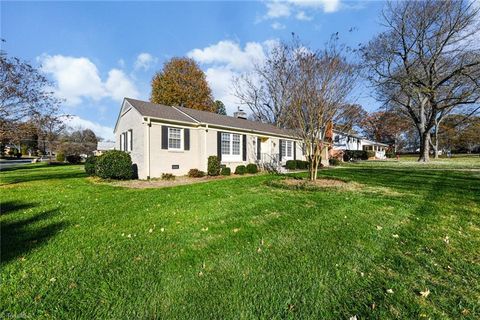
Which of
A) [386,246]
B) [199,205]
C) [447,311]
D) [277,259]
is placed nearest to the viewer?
[447,311]

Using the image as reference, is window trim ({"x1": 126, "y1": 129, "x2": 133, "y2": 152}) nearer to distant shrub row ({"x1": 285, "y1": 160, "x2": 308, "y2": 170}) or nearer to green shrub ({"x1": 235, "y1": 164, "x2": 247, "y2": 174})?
green shrub ({"x1": 235, "y1": 164, "x2": 247, "y2": 174})

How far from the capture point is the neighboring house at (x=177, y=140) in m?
12.6

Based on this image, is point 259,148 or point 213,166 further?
point 259,148

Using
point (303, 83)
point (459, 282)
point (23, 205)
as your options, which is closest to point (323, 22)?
point (303, 83)

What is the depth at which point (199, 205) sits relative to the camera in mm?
6137

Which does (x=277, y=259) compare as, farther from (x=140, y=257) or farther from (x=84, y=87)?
(x=84, y=87)

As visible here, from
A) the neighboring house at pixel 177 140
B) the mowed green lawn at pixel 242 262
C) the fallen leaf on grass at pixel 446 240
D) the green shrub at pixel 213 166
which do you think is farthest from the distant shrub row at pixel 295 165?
the fallen leaf on grass at pixel 446 240

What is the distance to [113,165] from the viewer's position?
11875mm

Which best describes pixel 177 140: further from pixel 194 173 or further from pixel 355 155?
pixel 355 155

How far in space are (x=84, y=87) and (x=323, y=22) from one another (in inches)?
686

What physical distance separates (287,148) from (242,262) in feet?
61.5

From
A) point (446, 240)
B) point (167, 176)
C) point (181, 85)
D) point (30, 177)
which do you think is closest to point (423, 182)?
point (446, 240)

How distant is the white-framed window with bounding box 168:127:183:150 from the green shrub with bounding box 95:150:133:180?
8.01ft

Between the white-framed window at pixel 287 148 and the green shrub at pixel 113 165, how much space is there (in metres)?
12.7
